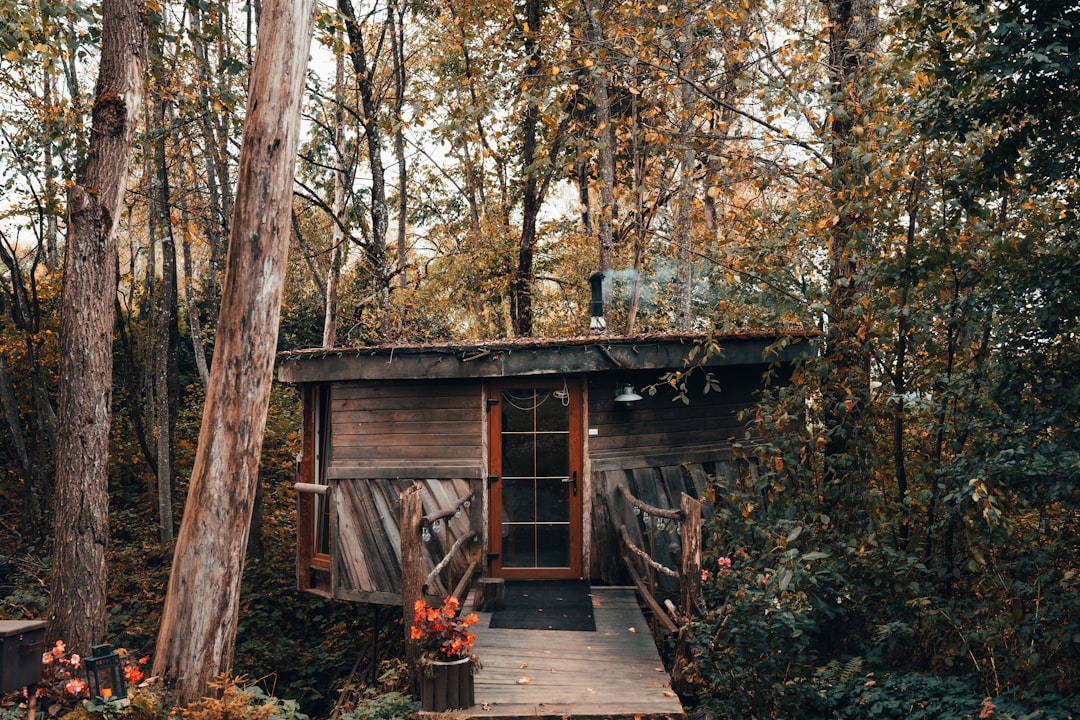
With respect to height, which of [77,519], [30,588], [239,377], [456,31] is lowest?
[30,588]

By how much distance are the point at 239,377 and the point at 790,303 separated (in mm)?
4339

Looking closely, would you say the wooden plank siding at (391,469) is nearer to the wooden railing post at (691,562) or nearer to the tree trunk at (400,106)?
the wooden railing post at (691,562)

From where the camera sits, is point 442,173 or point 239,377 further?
point 442,173

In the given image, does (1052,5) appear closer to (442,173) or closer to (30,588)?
(30,588)

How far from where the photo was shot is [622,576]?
28.1ft

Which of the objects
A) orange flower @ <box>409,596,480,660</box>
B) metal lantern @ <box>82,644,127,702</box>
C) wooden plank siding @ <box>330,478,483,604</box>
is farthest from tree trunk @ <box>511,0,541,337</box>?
metal lantern @ <box>82,644,127,702</box>

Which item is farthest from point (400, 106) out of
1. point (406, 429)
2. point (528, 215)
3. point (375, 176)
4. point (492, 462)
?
point (492, 462)

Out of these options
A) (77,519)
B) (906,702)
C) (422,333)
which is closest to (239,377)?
(77,519)

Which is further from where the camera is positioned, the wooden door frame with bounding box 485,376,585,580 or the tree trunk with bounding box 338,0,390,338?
the tree trunk with bounding box 338,0,390,338

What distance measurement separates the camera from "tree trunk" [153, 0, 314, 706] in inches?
211

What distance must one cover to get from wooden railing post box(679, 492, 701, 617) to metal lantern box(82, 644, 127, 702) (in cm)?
387

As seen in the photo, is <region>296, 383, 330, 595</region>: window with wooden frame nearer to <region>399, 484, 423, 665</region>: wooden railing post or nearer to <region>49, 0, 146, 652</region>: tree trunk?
<region>49, 0, 146, 652</region>: tree trunk

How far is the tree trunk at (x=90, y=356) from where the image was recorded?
6254 millimetres

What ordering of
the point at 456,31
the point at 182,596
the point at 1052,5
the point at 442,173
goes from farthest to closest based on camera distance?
the point at 442,173
the point at 456,31
the point at 182,596
the point at 1052,5
